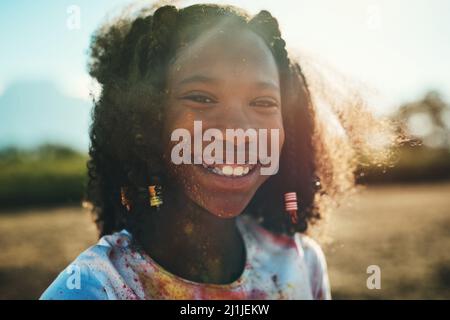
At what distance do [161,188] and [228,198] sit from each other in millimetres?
256

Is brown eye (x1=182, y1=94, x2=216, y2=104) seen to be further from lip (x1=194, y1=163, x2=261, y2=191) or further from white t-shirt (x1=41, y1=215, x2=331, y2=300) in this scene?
white t-shirt (x1=41, y1=215, x2=331, y2=300)

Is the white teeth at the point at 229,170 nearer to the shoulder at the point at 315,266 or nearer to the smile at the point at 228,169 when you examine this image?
the smile at the point at 228,169

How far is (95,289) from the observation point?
1633 millimetres

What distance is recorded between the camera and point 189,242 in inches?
75.5

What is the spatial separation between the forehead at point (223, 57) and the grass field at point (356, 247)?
106cm

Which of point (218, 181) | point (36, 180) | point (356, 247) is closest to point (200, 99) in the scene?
point (218, 181)

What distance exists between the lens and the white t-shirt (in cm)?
163

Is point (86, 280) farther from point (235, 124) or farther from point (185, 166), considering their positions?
point (235, 124)

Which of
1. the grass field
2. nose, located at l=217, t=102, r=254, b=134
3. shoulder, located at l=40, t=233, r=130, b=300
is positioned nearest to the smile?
nose, located at l=217, t=102, r=254, b=134

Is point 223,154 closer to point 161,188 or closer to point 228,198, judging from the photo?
point 228,198

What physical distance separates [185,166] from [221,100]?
0.88 feet

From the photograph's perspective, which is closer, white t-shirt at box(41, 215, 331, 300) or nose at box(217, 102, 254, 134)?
white t-shirt at box(41, 215, 331, 300)
